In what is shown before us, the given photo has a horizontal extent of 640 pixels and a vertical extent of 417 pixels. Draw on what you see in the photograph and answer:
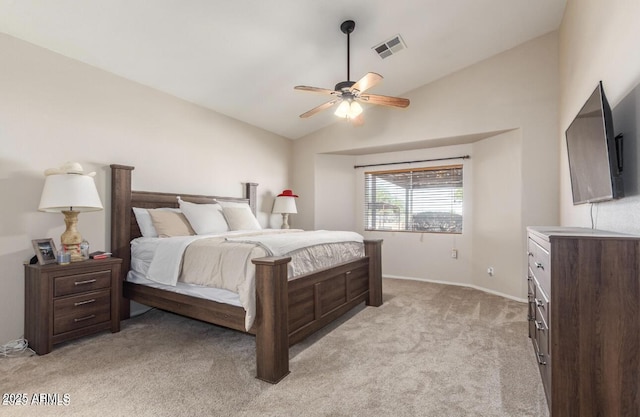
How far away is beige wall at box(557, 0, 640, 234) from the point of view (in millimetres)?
1732

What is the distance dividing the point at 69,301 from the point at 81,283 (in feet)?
0.52

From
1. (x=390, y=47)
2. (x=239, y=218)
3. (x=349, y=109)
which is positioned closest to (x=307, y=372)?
(x=239, y=218)

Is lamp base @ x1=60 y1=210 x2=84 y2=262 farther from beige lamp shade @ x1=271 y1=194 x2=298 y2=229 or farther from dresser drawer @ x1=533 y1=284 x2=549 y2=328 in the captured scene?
dresser drawer @ x1=533 y1=284 x2=549 y2=328

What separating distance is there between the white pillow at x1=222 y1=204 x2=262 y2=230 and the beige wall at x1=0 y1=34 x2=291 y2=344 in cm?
56

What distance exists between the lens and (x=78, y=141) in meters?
3.01

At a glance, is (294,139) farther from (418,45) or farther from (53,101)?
(53,101)

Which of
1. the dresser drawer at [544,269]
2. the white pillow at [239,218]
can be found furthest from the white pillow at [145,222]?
the dresser drawer at [544,269]

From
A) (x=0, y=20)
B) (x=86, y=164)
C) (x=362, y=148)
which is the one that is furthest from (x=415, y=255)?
(x=0, y=20)

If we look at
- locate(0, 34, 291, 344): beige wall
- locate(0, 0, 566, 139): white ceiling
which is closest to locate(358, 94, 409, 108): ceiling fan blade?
locate(0, 0, 566, 139): white ceiling

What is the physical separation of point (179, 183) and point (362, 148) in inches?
114

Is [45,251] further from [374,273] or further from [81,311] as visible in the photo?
[374,273]

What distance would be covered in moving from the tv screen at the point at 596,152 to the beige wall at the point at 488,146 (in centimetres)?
158

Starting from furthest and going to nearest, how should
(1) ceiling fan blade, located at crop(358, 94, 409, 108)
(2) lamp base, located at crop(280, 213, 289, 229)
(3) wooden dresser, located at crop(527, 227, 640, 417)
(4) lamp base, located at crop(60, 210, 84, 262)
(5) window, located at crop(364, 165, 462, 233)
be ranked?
(2) lamp base, located at crop(280, 213, 289, 229)
(5) window, located at crop(364, 165, 462, 233)
(1) ceiling fan blade, located at crop(358, 94, 409, 108)
(4) lamp base, located at crop(60, 210, 84, 262)
(3) wooden dresser, located at crop(527, 227, 640, 417)

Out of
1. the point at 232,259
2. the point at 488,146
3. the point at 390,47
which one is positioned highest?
the point at 390,47
